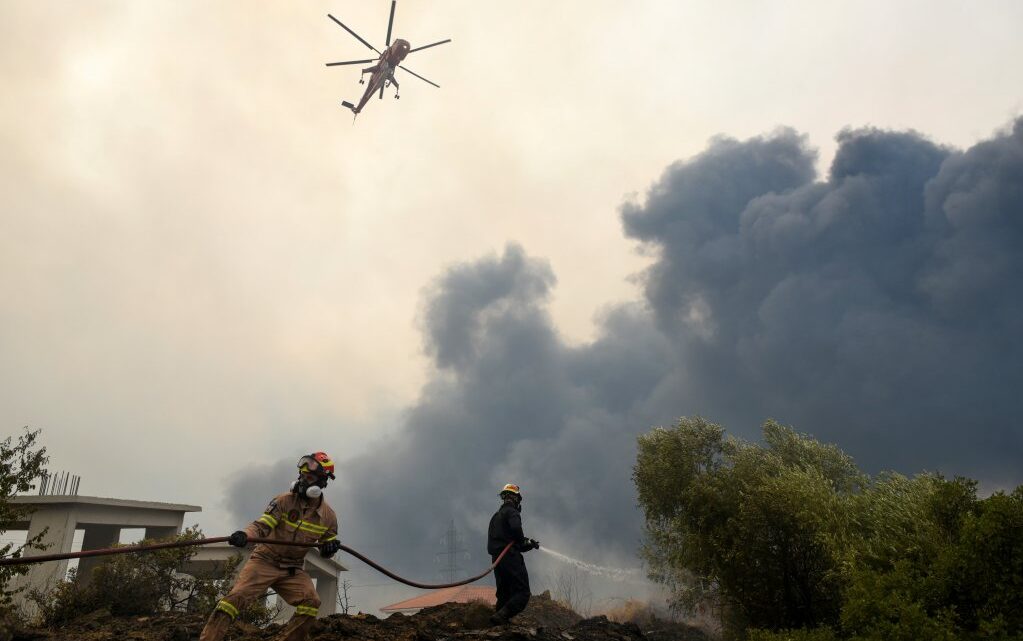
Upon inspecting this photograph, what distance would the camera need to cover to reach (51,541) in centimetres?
2377

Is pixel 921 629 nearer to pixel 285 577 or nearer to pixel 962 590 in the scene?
pixel 962 590

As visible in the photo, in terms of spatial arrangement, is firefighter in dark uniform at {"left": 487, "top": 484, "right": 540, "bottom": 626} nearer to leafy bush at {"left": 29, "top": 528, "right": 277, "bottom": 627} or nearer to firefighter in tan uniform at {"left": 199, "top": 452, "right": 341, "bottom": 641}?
firefighter in tan uniform at {"left": 199, "top": 452, "right": 341, "bottom": 641}

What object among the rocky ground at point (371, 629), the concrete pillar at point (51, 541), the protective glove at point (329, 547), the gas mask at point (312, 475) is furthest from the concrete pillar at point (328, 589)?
the gas mask at point (312, 475)

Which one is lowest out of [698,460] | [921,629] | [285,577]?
[921,629]

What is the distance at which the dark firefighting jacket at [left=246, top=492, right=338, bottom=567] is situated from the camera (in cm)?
925

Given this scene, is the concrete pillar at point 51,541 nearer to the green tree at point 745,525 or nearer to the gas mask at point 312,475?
the gas mask at point 312,475

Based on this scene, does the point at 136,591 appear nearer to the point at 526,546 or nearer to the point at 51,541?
the point at 51,541

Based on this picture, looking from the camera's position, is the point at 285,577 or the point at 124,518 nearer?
the point at 285,577

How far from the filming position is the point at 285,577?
941 centimetres

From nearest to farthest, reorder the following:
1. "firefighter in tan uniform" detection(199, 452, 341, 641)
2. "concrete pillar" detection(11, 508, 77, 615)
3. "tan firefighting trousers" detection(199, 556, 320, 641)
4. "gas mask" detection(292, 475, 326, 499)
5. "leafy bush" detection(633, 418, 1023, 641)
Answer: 1. "tan firefighting trousers" detection(199, 556, 320, 641)
2. "firefighter in tan uniform" detection(199, 452, 341, 641)
3. "gas mask" detection(292, 475, 326, 499)
4. "leafy bush" detection(633, 418, 1023, 641)
5. "concrete pillar" detection(11, 508, 77, 615)

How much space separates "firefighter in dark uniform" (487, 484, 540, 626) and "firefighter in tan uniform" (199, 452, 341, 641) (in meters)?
4.52

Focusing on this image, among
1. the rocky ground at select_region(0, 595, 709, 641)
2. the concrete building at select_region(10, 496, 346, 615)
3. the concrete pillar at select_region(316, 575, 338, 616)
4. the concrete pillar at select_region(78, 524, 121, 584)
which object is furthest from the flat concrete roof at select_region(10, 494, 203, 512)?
the rocky ground at select_region(0, 595, 709, 641)

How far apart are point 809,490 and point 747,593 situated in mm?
4106

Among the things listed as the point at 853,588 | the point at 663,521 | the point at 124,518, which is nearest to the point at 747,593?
the point at 663,521
